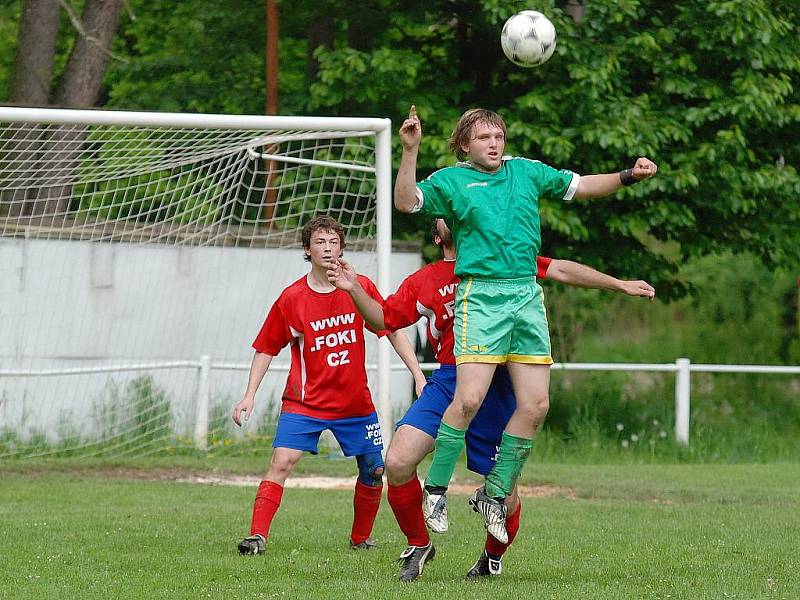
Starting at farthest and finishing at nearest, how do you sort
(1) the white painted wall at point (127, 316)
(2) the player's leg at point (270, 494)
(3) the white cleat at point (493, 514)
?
1. (1) the white painted wall at point (127, 316)
2. (2) the player's leg at point (270, 494)
3. (3) the white cleat at point (493, 514)

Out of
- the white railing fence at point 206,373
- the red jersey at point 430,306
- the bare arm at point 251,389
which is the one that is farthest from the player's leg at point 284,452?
the white railing fence at point 206,373

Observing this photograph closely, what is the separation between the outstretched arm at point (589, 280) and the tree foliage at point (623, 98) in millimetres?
7892

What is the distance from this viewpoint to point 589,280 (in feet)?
19.5

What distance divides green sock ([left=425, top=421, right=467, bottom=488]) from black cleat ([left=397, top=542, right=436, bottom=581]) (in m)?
0.52

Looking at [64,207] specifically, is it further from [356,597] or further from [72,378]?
[356,597]

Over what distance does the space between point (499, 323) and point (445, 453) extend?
0.63 m

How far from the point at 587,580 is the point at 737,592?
71 cm

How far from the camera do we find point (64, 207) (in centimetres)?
1267

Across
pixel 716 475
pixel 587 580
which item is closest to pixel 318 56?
pixel 716 475

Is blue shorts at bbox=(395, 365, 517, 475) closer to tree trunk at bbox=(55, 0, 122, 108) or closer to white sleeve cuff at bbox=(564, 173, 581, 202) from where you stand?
white sleeve cuff at bbox=(564, 173, 581, 202)

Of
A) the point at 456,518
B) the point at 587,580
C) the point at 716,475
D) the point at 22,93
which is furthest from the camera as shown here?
the point at 22,93

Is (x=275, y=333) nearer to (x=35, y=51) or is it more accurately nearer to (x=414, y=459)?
(x=414, y=459)

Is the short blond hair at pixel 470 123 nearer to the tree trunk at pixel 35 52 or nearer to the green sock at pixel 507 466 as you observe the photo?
the green sock at pixel 507 466

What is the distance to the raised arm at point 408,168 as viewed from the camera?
5477mm
